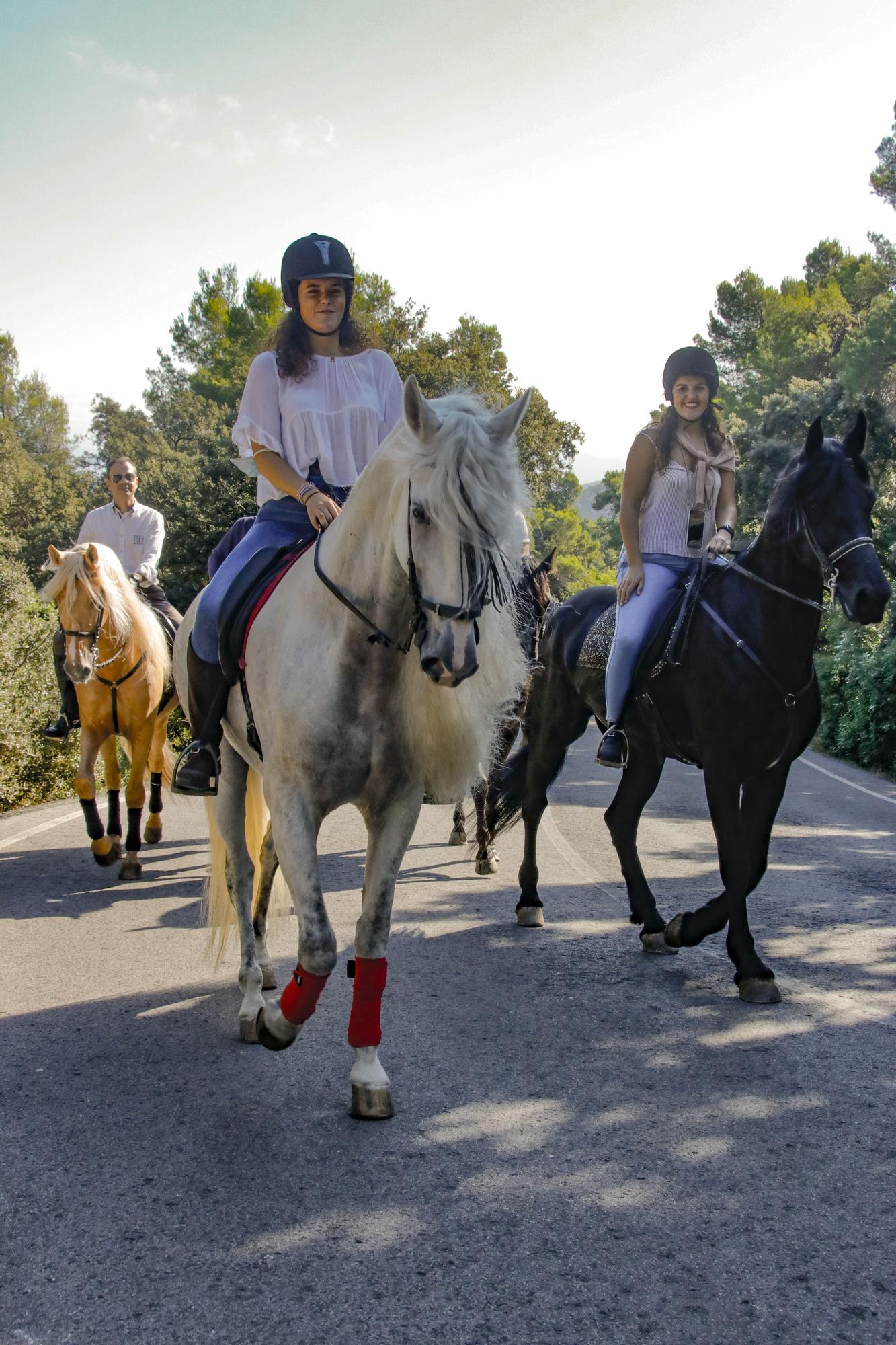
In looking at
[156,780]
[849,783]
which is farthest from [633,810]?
[849,783]

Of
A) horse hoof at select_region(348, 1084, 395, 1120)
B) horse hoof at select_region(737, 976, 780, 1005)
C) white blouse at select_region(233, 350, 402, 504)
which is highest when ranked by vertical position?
white blouse at select_region(233, 350, 402, 504)

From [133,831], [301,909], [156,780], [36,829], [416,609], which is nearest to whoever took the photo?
[416,609]

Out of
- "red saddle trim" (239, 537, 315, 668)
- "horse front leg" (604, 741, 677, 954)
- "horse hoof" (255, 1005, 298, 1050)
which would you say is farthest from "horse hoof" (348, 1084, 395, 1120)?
"horse front leg" (604, 741, 677, 954)

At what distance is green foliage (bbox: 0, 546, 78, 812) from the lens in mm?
12352

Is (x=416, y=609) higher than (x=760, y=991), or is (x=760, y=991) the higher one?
(x=416, y=609)

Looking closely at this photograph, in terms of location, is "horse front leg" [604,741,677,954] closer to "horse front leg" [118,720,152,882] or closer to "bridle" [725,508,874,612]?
"bridle" [725,508,874,612]

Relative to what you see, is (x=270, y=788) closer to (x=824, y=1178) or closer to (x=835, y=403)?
(x=824, y=1178)

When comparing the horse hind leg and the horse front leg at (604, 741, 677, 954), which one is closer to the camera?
the horse hind leg

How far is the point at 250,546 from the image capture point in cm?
507

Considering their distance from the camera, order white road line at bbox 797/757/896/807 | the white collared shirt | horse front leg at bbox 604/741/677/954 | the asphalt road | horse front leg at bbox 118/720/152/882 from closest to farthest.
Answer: the asphalt road
horse front leg at bbox 604/741/677/954
horse front leg at bbox 118/720/152/882
the white collared shirt
white road line at bbox 797/757/896/807

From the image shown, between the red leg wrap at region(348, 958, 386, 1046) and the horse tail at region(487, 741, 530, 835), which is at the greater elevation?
the horse tail at region(487, 741, 530, 835)

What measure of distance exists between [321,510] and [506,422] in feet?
3.89

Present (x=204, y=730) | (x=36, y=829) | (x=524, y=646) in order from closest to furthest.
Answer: (x=204, y=730)
(x=524, y=646)
(x=36, y=829)

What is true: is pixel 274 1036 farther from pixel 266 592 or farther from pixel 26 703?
pixel 26 703
